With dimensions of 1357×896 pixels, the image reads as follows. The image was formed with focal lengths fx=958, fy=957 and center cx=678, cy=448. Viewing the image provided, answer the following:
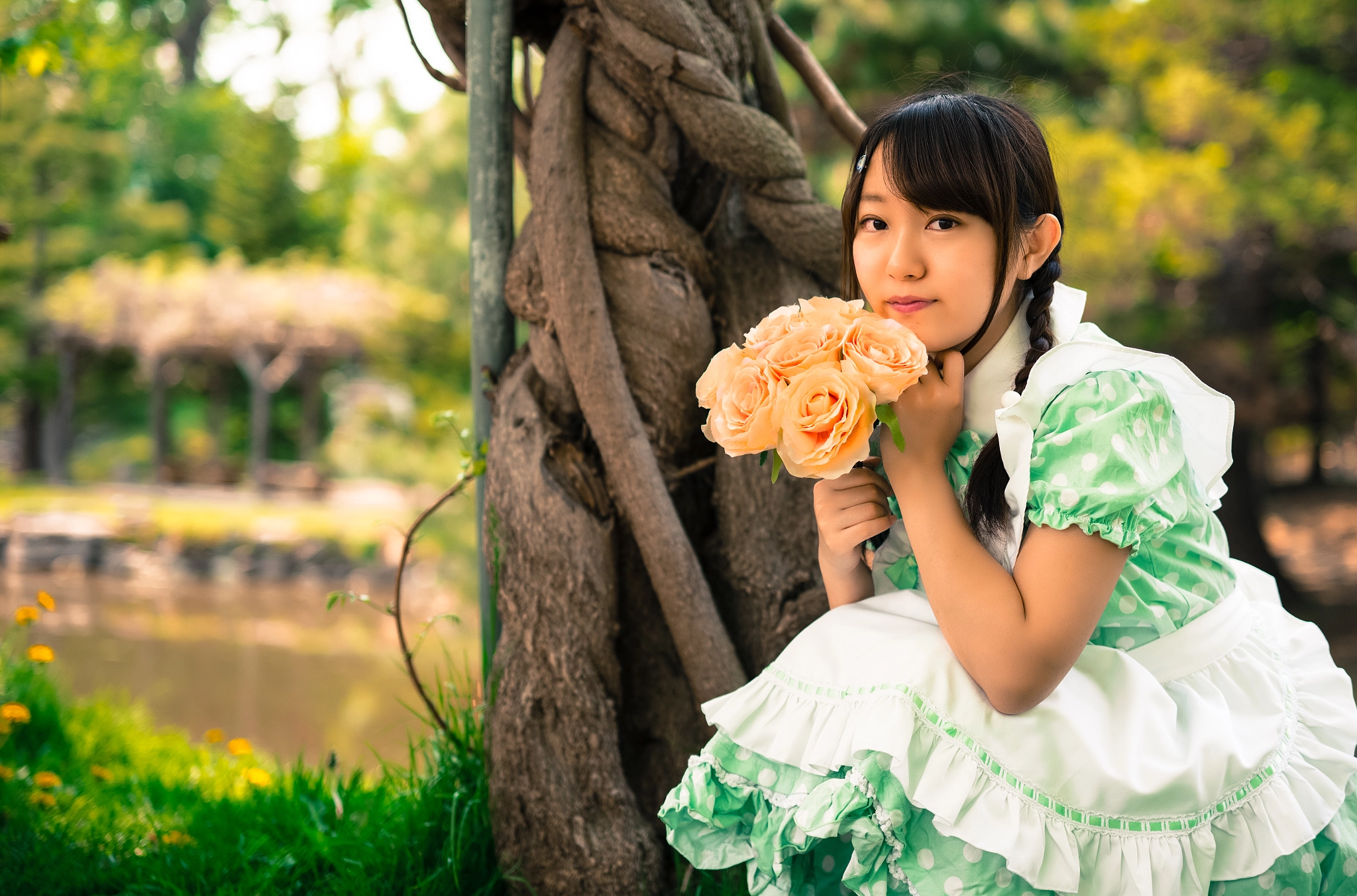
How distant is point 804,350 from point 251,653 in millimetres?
6808

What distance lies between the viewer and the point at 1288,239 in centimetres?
472

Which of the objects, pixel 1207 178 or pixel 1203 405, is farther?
pixel 1207 178

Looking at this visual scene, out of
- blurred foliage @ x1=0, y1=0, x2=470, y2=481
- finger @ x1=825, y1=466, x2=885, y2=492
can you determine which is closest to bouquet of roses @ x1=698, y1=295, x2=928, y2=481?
finger @ x1=825, y1=466, x2=885, y2=492

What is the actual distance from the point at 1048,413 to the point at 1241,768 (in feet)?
1.23

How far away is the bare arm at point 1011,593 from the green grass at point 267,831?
0.76m

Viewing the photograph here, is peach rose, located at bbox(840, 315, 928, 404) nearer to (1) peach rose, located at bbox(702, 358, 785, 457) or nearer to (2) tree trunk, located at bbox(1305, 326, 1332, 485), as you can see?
(1) peach rose, located at bbox(702, 358, 785, 457)

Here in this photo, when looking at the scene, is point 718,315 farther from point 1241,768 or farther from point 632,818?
point 1241,768

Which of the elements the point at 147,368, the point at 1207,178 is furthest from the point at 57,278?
the point at 1207,178

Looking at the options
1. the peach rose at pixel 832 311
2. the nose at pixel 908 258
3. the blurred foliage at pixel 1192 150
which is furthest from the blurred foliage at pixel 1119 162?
the peach rose at pixel 832 311

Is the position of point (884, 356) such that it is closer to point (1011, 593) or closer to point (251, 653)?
point (1011, 593)

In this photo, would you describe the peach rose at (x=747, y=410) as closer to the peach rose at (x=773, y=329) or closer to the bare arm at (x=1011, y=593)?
the peach rose at (x=773, y=329)

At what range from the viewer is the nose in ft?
3.30

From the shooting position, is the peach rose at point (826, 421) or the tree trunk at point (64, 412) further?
the tree trunk at point (64, 412)

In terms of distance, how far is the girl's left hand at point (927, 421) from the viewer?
0.98 m
